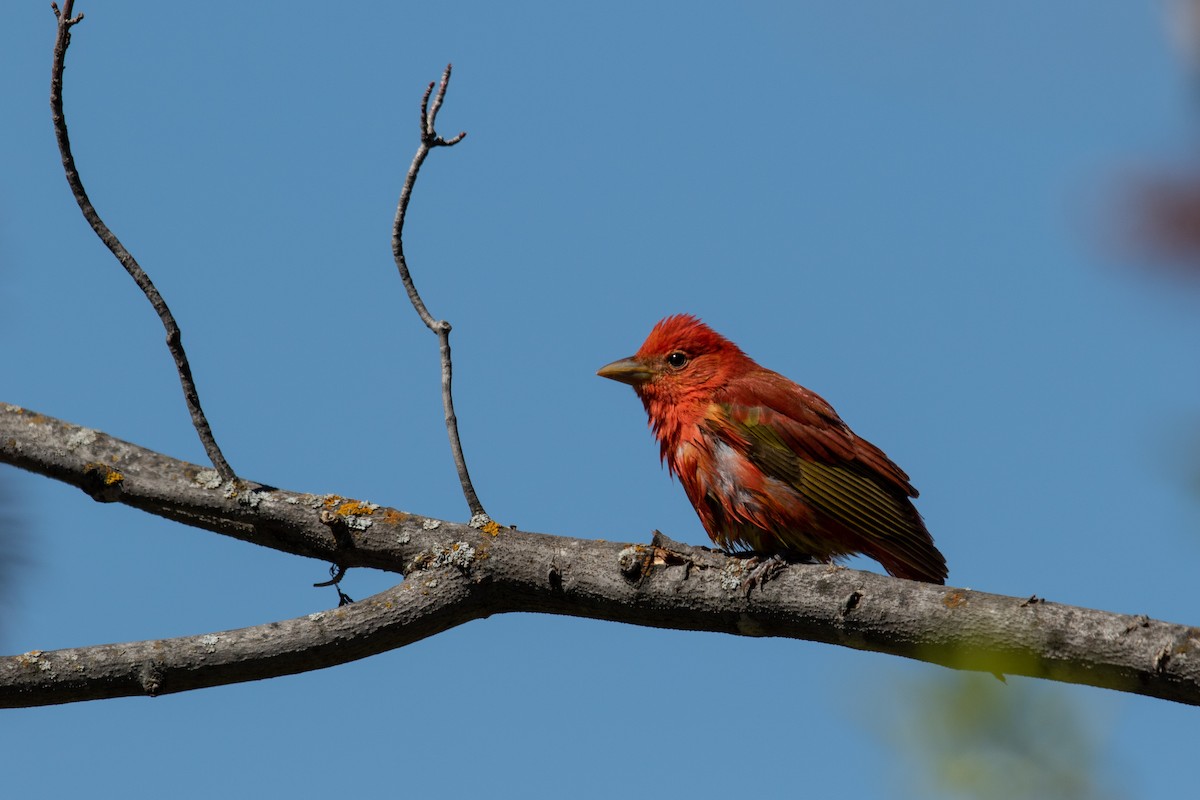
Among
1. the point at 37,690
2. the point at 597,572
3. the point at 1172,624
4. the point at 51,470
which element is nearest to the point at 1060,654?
the point at 1172,624

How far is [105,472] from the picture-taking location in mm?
4320

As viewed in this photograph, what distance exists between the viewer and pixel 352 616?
3840mm

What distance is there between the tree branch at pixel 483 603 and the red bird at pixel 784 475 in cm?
145

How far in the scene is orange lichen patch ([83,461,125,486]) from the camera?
431 centimetres

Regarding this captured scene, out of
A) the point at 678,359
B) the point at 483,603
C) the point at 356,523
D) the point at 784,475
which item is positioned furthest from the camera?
the point at 678,359

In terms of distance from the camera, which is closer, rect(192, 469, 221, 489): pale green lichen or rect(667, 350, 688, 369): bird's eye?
rect(192, 469, 221, 489): pale green lichen

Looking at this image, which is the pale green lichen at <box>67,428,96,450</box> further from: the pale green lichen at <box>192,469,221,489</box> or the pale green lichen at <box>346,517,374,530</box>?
the pale green lichen at <box>346,517,374,530</box>

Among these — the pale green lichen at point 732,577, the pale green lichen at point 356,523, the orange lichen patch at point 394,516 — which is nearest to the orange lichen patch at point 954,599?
the pale green lichen at point 732,577

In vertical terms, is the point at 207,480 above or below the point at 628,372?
below

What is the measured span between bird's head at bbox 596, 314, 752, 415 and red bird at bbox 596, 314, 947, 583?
2 cm

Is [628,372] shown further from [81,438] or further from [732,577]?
[81,438]

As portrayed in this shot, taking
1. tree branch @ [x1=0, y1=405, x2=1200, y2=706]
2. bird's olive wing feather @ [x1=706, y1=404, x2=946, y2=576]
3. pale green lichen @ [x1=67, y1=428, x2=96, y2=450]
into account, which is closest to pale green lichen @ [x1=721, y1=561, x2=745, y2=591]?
tree branch @ [x1=0, y1=405, x2=1200, y2=706]

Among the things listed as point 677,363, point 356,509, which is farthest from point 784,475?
point 356,509

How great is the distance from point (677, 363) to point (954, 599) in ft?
9.81
